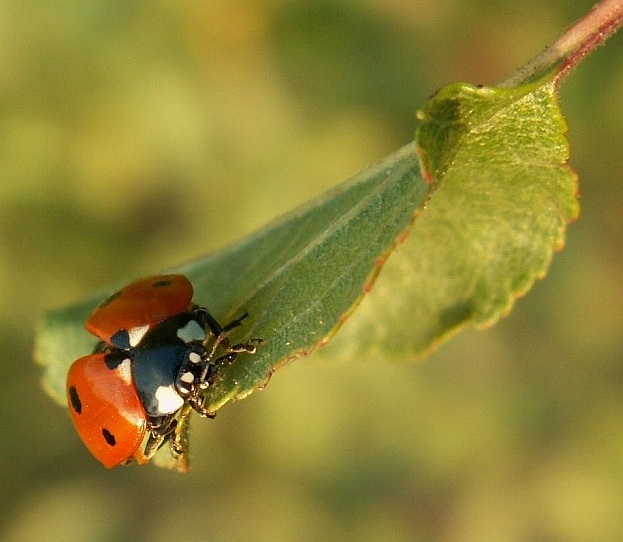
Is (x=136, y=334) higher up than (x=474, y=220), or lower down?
higher up

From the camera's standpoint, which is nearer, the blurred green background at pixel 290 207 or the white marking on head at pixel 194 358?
the white marking on head at pixel 194 358

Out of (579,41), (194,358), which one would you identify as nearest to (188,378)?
(194,358)

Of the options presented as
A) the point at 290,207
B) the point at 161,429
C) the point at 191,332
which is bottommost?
the point at 161,429

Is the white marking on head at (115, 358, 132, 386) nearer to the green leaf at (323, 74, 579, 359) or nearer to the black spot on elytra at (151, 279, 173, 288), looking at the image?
the black spot on elytra at (151, 279, 173, 288)

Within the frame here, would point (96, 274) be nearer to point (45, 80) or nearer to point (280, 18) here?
point (45, 80)

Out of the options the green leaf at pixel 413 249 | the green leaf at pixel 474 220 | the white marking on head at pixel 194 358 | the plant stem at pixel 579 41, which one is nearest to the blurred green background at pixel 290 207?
the green leaf at pixel 413 249

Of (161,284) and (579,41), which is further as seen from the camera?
(161,284)

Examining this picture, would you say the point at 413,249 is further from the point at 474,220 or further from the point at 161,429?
the point at 161,429

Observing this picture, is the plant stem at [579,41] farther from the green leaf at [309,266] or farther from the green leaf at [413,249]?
the green leaf at [309,266]
